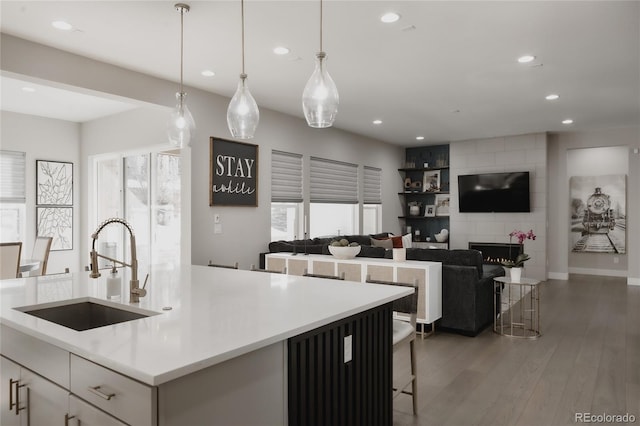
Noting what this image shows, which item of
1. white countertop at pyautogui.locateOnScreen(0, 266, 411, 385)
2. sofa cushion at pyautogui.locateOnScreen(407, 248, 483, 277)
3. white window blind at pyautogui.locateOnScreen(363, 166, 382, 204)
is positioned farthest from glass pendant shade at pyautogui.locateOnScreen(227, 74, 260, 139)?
white window blind at pyautogui.locateOnScreen(363, 166, 382, 204)

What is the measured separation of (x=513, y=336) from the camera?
4.42 m

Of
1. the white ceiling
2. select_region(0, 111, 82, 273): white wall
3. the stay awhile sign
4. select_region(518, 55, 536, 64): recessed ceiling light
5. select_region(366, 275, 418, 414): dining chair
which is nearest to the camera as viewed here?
select_region(366, 275, 418, 414): dining chair

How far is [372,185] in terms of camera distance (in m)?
8.62

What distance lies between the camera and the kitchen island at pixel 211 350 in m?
1.27

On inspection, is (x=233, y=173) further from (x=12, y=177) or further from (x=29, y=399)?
(x=29, y=399)

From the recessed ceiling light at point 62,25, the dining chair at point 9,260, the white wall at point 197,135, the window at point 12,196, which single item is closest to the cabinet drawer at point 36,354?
the recessed ceiling light at point 62,25

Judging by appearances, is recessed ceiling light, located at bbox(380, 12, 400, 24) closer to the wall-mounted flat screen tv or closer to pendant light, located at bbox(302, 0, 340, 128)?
pendant light, located at bbox(302, 0, 340, 128)

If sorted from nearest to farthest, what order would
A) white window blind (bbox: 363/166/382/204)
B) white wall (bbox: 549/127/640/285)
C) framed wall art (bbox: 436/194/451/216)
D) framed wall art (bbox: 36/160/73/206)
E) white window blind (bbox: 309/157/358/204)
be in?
framed wall art (bbox: 36/160/73/206) → white window blind (bbox: 309/157/358/204) → white wall (bbox: 549/127/640/285) → white window blind (bbox: 363/166/382/204) → framed wall art (bbox: 436/194/451/216)

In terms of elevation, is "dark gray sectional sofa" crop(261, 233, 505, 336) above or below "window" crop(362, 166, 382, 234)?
below

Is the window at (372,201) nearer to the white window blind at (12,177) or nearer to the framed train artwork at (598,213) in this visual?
the framed train artwork at (598,213)

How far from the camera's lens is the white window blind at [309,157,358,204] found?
7.07 metres

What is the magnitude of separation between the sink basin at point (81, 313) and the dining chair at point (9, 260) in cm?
297

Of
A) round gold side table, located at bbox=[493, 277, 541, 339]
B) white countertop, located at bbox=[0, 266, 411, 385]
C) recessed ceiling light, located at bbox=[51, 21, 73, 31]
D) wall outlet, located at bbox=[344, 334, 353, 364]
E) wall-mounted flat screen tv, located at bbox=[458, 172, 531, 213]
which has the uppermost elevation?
recessed ceiling light, located at bbox=[51, 21, 73, 31]

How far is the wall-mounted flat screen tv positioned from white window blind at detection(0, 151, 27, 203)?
755 cm
